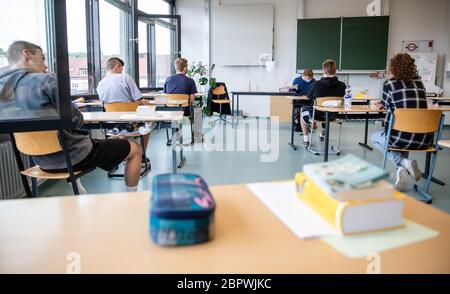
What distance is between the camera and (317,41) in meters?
9.07

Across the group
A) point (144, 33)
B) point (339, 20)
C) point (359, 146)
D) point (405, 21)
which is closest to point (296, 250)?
point (359, 146)

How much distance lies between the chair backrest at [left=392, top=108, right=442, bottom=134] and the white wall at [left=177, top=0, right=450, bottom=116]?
6251 mm

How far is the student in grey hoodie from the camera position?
4.84 ft

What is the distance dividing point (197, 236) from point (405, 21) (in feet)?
31.9

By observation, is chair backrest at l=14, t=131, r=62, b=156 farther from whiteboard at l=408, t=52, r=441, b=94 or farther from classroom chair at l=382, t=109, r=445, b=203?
whiteboard at l=408, t=52, r=441, b=94

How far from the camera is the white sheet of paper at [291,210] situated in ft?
2.50

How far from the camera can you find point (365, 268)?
0.65m

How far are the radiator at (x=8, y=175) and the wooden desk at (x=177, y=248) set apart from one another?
239 centimetres

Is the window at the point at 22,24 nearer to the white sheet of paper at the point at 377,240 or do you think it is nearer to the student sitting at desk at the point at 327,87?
the white sheet of paper at the point at 377,240

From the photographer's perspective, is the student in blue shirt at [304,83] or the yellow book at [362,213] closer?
the yellow book at [362,213]

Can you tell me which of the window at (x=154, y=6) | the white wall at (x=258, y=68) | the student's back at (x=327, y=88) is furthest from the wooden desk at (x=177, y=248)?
the white wall at (x=258, y=68)

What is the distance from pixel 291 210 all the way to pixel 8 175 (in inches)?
114

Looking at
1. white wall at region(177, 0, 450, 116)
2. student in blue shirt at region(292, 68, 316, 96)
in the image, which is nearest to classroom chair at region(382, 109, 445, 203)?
student in blue shirt at region(292, 68, 316, 96)
